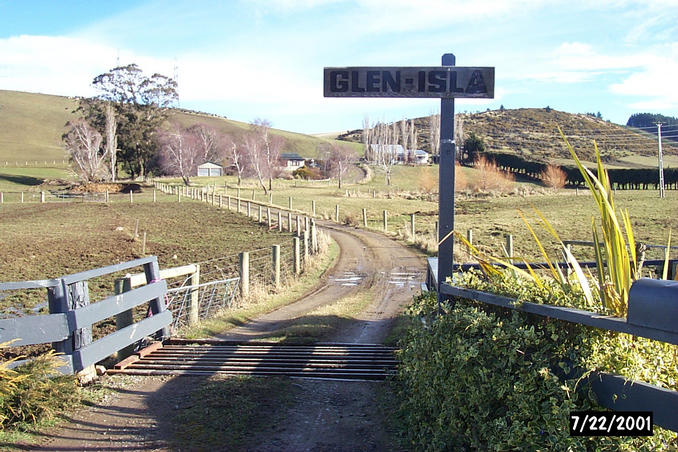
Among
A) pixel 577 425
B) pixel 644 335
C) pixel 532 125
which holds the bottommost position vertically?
pixel 577 425

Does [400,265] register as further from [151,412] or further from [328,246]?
[151,412]

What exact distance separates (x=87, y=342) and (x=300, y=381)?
2.03m

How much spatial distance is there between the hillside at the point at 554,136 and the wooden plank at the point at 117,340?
100ft

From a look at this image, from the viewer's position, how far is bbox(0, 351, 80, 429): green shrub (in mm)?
4551

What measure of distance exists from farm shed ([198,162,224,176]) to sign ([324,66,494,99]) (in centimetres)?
9429

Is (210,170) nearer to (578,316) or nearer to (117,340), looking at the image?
(117,340)

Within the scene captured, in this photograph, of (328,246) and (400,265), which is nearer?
(400,265)

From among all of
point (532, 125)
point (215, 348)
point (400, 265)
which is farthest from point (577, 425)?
point (532, 125)

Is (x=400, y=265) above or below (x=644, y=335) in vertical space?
below

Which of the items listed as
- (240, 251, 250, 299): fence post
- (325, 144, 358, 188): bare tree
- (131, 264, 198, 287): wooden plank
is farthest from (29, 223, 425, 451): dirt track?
(325, 144, 358, 188): bare tree

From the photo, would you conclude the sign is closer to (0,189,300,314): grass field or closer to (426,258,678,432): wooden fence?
(426,258,678,432): wooden fence

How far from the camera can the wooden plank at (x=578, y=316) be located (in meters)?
2.42

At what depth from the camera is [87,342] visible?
19.2 ft

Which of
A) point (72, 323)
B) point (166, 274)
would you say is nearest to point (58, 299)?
point (72, 323)
